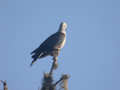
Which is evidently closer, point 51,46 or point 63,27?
point 51,46

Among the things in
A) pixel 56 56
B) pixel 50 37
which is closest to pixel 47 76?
pixel 56 56

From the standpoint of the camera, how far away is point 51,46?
596 inches

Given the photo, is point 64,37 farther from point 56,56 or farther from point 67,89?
point 67,89

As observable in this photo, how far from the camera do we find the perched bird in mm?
14516

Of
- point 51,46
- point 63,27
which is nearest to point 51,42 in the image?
point 51,46

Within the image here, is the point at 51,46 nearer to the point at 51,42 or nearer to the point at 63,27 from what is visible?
the point at 51,42

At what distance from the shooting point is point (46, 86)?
951 cm

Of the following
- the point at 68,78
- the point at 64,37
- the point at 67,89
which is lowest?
the point at 67,89

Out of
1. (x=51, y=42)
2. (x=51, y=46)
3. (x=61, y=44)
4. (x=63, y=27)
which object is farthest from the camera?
(x=63, y=27)

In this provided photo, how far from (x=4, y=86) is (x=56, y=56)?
176 inches

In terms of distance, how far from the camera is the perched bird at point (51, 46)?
14.5 meters

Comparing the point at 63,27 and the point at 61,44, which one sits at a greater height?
the point at 63,27

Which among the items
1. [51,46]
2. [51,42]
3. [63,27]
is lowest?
[51,46]

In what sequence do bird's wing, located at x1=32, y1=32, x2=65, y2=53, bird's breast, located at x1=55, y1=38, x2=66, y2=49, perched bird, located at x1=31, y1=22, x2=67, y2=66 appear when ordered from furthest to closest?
bird's breast, located at x1=55, y1=38, x2=66, y2=49, bird's wing, located at x1=32, y1=32, x2=65, y2=53, perched bird, located at x1=31, y1=22, x2=67, y2=66
